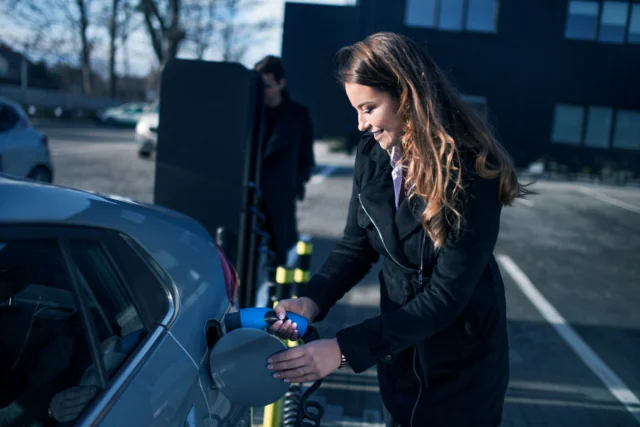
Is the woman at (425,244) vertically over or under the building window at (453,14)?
under

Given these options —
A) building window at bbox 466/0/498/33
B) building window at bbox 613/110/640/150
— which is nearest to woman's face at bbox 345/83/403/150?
building window at bbox 466/0/498/33

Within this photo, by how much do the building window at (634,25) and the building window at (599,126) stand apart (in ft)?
9.09

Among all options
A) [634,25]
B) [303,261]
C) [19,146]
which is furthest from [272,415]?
[634,25]

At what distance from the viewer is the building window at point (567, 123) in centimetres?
2502

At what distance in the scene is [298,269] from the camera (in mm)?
3938

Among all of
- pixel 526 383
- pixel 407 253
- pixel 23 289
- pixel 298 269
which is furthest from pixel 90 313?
pixel 526 383

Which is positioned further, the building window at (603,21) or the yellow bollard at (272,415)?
the building window at (603,21)

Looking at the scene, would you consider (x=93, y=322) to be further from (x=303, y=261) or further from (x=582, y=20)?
(x=582, y=20)

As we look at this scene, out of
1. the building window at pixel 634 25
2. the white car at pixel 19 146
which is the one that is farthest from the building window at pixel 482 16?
the white car at pixel 19 146

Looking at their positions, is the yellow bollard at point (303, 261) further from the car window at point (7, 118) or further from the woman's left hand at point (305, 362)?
the car window at point (7, 118)

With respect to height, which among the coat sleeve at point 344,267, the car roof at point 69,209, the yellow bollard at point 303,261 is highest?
the car roof at point 69,209

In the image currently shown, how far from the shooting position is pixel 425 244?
67.7 inches

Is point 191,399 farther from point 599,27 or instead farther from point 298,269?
point 599,27

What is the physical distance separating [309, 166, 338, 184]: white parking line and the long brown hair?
13400mm
